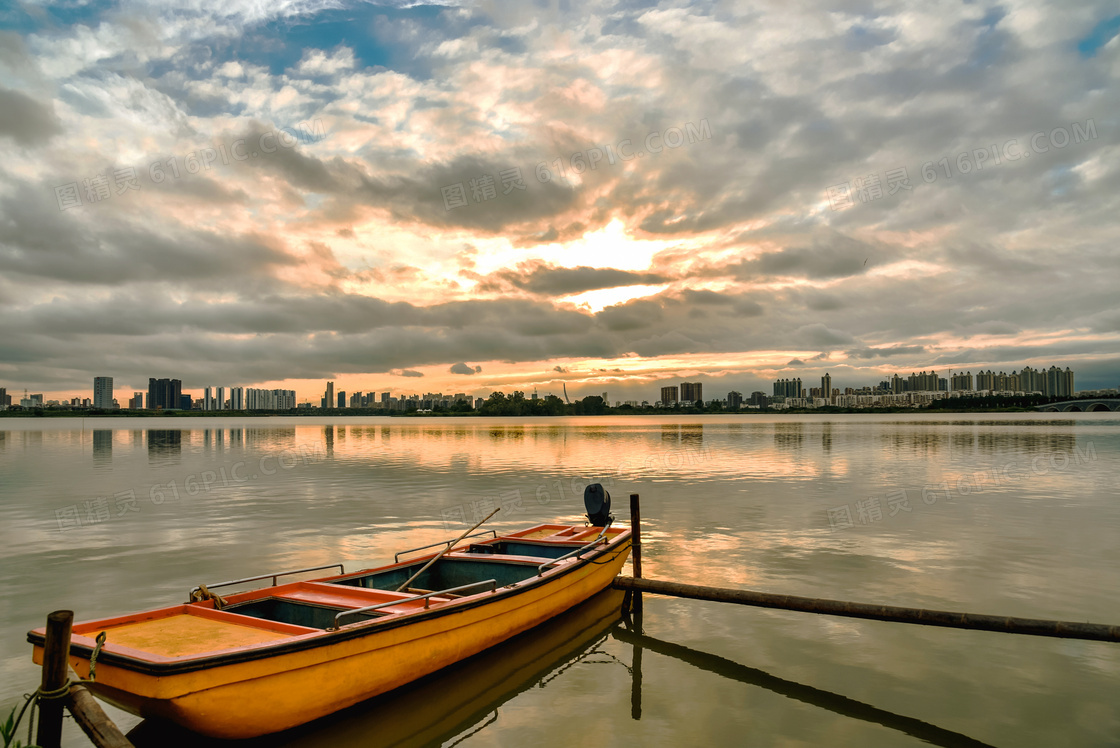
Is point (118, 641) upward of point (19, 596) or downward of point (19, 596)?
upward

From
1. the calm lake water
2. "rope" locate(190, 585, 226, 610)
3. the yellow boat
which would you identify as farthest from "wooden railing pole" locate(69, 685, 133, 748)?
"rope" locate(190, 585, 226, 610)

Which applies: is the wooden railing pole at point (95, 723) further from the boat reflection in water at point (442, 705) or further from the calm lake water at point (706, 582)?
the calm lake water at point (706, 582)

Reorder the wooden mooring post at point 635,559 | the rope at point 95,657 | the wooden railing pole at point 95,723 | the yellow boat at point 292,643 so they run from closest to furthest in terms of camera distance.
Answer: the wooden railing pole at point 95,723, the rope at point 95,657, the yellow boat at point 292,643, the wooden mooring post at point 635,559

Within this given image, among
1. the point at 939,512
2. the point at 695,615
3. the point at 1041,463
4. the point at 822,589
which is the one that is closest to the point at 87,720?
the point at 695,615

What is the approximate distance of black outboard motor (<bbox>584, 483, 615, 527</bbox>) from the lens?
55.1 ft

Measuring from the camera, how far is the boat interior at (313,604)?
325 inches

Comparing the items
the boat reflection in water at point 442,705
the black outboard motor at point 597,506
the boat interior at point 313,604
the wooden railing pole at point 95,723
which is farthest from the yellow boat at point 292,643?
the black outboard motor at point 597,506

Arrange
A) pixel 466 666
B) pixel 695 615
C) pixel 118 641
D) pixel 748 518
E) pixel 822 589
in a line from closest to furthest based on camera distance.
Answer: pixel 118 641, pixel 466 666, pixel 695 615, pixel 822 589, pixel 748 518

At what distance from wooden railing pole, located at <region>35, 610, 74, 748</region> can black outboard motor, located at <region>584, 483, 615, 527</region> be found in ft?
38.9

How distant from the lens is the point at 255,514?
86.0 feet

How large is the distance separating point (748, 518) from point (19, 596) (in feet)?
73.8

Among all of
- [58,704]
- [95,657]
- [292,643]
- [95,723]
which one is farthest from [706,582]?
[58,704]

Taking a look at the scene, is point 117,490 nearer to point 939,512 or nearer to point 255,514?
point 255,514

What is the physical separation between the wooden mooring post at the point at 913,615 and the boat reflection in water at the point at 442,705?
2483 mm
